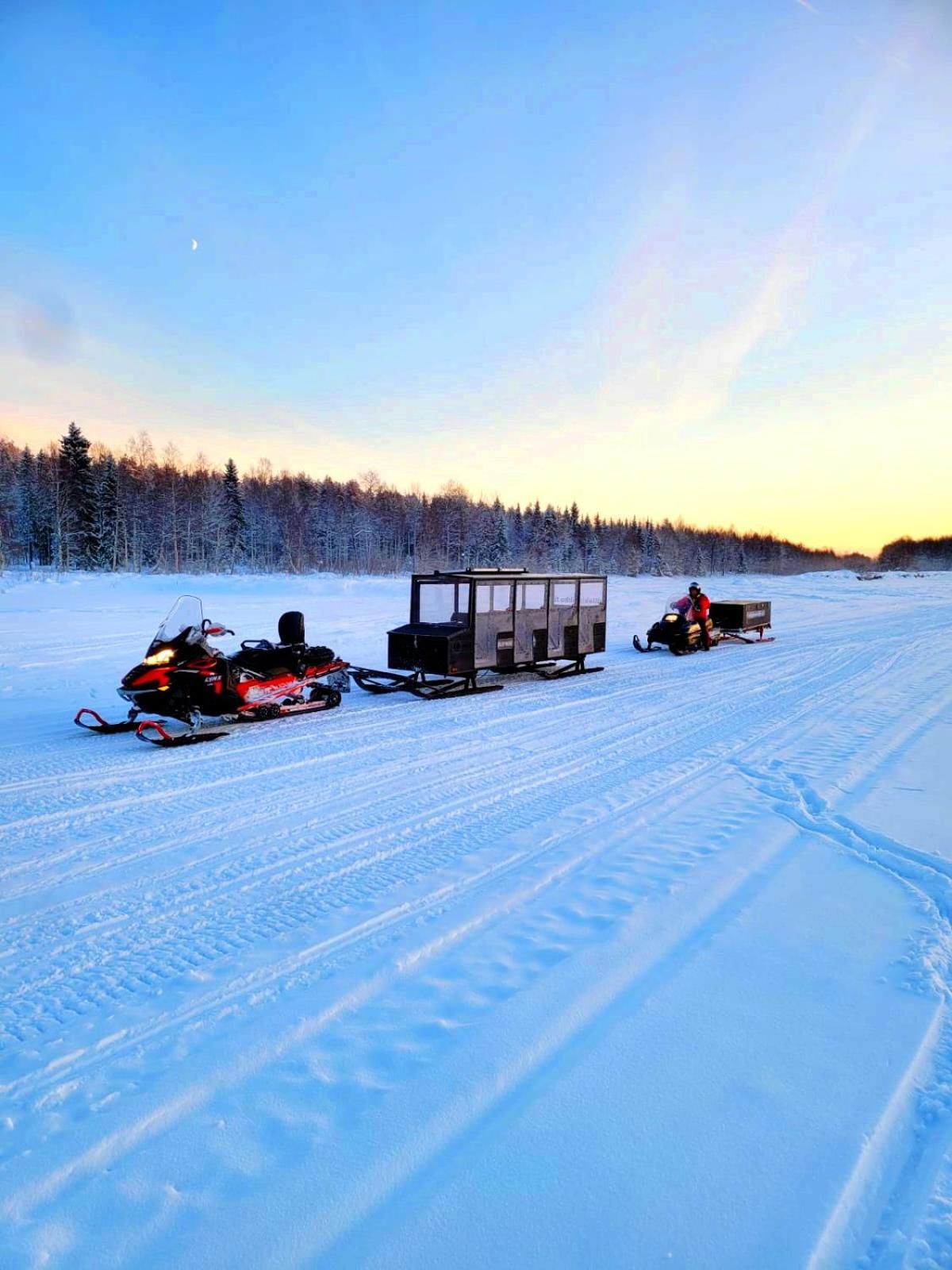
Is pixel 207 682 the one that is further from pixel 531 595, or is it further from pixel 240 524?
pixel 240 524

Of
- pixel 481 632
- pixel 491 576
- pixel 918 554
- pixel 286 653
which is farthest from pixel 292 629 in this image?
pixel 918 554

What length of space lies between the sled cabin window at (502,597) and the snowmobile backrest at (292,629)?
3.05 metres

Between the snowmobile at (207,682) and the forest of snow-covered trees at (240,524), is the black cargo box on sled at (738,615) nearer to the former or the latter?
the snowmobile at (207,682)

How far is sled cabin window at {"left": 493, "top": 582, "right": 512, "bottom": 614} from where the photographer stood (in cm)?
1074

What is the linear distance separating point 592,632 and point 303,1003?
10166 mm

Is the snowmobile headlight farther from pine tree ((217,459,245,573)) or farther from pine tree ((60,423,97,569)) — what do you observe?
pine tree ((217,459,245,573))

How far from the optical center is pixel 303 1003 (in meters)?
2.96

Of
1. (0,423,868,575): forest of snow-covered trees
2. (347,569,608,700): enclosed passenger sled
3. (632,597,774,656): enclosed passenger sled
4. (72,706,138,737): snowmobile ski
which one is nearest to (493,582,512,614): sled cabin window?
(347,569,608,700): enclosed passenger sled

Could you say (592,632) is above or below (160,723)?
above

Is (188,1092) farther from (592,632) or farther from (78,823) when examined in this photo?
(592,632)

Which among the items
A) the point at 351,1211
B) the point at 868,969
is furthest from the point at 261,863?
the point at 868,969

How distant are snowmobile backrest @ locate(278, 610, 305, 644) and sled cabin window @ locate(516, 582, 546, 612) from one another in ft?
→ 11.7

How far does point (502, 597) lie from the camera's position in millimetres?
10891

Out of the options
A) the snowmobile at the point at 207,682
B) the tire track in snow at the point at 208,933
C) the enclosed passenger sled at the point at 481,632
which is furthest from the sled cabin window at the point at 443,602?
the tire track in snow at the point at 208,933
